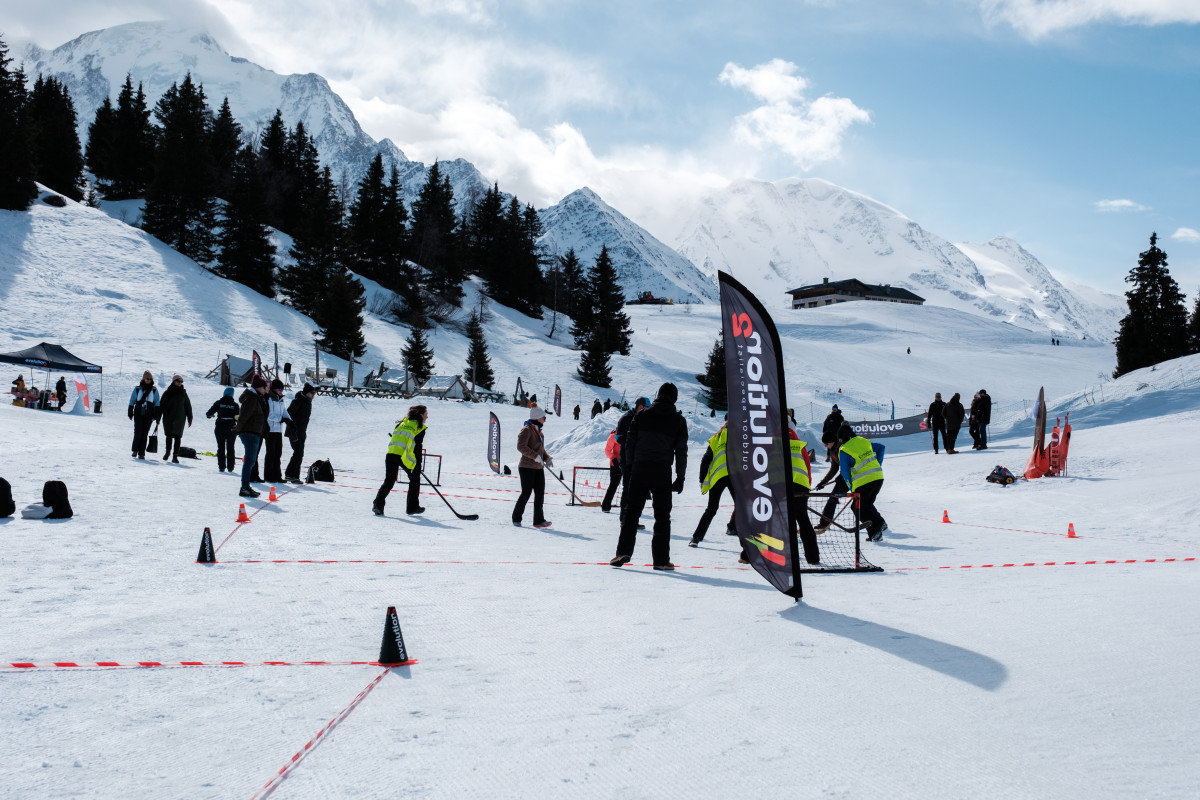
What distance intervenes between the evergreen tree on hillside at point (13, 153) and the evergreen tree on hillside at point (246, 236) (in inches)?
423

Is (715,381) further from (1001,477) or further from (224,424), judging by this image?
(224,424)

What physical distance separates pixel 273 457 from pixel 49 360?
2126 cm

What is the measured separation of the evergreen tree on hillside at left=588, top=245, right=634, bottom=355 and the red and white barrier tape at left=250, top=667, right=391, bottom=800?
174 ft

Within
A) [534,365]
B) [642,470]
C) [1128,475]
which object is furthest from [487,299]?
[642,470]

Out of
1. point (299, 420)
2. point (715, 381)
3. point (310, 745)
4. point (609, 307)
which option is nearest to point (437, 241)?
point (609, 307)

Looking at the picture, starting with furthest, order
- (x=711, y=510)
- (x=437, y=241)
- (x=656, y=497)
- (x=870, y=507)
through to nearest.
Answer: (x=437, y=241)
(x=870, y=507)
(x=711, y=510)
(x=656, y=497)

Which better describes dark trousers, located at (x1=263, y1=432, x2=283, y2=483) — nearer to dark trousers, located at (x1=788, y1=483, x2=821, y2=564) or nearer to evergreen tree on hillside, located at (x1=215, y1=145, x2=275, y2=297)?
dark trousers, located at (x1=788, y1=483, x2=821, y2=564)

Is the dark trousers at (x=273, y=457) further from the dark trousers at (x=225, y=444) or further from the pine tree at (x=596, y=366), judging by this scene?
the pine tree at (x=596, y=366)

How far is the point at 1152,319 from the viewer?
140 ft

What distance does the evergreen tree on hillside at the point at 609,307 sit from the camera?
59281mm

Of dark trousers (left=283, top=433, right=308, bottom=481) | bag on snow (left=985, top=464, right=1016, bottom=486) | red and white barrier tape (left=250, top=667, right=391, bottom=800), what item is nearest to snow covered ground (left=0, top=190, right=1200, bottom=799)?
red and white barrier tape (left=250, top=667, right=391, bottom=800)

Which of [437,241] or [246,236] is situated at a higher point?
[437,241]

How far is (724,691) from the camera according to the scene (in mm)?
3363

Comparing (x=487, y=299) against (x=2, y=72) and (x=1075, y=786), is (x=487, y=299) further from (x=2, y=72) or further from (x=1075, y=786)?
(x=1075, y=786)
